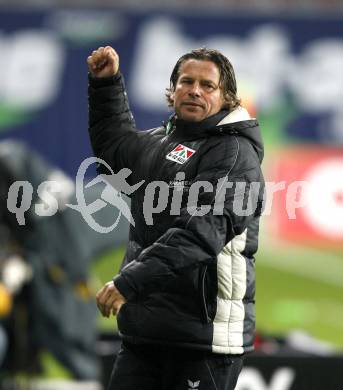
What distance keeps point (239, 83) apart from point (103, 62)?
3.73 m

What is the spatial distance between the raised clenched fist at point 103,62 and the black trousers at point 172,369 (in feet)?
2.69

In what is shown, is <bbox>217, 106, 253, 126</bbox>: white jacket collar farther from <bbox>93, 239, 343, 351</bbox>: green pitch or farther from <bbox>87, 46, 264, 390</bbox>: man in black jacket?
<bbox>93, 239, 343, 351</bbox>: green pitch

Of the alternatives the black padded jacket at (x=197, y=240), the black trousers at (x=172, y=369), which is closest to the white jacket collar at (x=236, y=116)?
the black padded jacket at (x=197, y=240)

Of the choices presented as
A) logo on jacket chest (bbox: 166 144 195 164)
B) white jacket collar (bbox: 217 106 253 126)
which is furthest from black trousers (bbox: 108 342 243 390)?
white jacket collar (bbox: 217 106 253 126)

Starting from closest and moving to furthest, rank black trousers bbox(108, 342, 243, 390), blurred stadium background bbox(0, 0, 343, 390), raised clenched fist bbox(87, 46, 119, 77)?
black trousers bbox(108, 342, 243, 390), raised clenched fist bbox(87, 46, 119, 77), blurred stadium background bbox(0, 0, 343, 390)

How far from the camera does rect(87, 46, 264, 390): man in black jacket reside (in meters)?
2.76

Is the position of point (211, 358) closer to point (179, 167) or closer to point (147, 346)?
point (147, 346)

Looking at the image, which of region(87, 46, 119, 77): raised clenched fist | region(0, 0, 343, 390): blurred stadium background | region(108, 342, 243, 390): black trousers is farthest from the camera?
region(0, 0, 343, 390): blurred stadium background

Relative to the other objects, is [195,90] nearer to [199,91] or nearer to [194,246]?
[199,91]

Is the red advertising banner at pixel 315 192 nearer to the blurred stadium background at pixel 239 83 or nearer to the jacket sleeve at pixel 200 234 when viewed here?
the blurred stadium background at pixel 239 83

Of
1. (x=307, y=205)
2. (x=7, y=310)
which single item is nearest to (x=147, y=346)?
(x=7, y=310)

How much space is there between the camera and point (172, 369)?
2.91 m

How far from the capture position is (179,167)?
292 centimetres

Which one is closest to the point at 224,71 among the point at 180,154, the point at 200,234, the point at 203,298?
the point at 180,154
